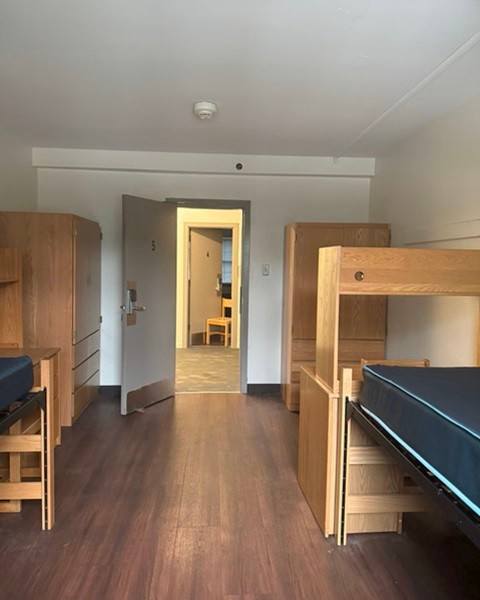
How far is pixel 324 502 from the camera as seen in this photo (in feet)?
7.46

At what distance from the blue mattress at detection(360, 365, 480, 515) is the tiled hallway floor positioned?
10.5ft

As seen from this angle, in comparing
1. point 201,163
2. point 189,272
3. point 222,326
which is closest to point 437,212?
point 201,163

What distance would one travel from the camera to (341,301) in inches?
163

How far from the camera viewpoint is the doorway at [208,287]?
7.11 meters

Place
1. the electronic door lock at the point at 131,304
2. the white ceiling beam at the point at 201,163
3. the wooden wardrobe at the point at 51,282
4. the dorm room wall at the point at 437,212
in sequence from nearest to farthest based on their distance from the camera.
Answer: the dorm room wall at the point at 437,212
the wooden wardrobe at the point at 51,282
the electronic door lock at the point at 131,304
the white ceiling beam at the point at 201,163

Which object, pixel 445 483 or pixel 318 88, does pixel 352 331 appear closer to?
pixel 318 88

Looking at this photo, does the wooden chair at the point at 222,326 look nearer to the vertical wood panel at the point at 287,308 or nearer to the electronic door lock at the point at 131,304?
the vertical wood panel at the point at 287,308

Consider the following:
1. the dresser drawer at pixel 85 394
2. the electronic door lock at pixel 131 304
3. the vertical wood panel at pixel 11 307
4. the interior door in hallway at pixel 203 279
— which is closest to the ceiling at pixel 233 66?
the vertical wood panel at pixel 11 307

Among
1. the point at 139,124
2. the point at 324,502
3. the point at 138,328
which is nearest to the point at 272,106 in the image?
the point at 139,124

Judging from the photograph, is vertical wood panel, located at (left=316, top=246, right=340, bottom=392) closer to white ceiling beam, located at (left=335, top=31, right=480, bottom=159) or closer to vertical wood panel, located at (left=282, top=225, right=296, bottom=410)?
white ceiling beam, located at (left=335, top=31, right=480, bottom=159)

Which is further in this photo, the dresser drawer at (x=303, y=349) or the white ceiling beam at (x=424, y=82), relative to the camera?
the dresser drawer at (x=303, y=349)

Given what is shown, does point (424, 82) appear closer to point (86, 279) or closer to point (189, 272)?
point (86, 279)

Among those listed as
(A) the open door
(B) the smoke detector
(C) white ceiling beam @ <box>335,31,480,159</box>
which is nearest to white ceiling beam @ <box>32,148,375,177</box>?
(A) the open door

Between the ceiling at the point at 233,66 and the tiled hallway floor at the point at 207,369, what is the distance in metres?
2.62
